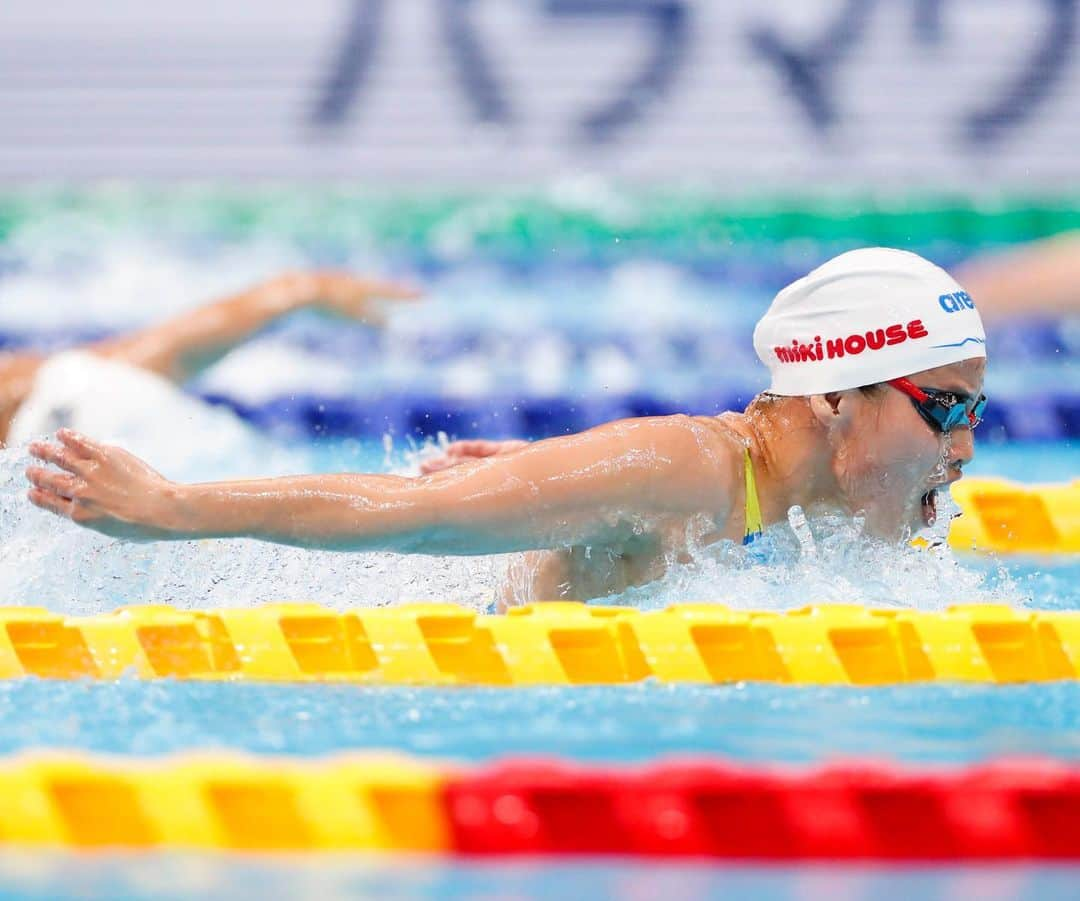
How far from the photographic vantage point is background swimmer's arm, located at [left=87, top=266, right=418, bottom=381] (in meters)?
5.09

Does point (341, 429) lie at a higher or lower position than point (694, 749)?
lower

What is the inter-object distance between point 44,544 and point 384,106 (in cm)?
446

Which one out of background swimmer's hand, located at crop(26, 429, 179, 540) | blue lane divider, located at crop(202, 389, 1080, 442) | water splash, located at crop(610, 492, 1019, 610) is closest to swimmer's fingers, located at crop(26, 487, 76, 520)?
background swimmer's hand, located at crop(26, 429, 179, 540)

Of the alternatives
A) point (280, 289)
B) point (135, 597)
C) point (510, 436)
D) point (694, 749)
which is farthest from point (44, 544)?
point (510, 436)

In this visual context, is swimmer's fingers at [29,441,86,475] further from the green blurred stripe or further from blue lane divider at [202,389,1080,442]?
the green blurred stripe

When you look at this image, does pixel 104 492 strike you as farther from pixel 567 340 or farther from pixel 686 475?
pixel 567 340

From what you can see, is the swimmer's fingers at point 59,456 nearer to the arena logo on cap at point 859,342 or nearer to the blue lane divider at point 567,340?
the arena logo on cap at point 859,342

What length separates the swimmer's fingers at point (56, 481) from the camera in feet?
8.36

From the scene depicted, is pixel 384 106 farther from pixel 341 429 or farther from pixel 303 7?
pixel 341 429

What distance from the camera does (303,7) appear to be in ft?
24.9

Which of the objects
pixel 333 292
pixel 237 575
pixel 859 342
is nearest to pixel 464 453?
pixel 237 575

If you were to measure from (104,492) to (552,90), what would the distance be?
531 cm

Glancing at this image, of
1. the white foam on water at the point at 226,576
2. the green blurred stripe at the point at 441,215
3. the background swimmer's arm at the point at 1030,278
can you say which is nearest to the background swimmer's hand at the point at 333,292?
the green blurred stripe at the point at 441,215

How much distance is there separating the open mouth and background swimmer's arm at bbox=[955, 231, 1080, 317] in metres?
4.04
